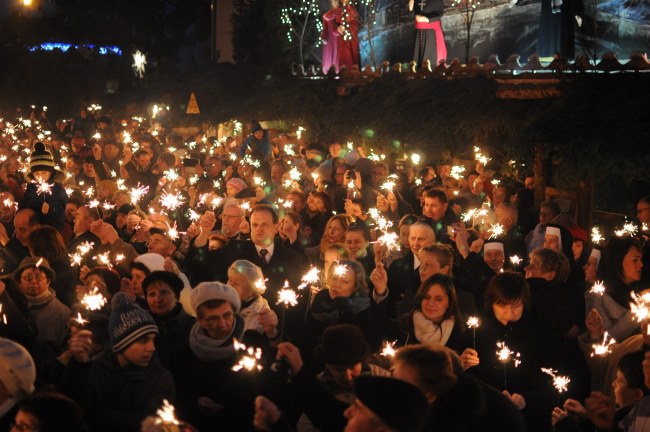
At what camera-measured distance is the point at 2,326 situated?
5656mm

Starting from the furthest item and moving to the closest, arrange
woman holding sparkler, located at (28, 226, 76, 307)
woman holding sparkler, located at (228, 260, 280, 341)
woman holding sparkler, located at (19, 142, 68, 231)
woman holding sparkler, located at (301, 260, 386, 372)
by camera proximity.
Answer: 1. woman holding sparkler, located at (19, 142, 68, 231)
2. woman holding sparkler, located at (28, 226, 76, 307)
3. woman holding sparkler, located at (301, 260, 386, 372)
4. woman holding sparkler, located at (228, 260, 280, 341)

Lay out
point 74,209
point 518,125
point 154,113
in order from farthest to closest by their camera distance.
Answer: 1. point 154,113
2. point 518,125
3. point 74,209

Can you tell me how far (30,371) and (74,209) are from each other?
6124 millimetres

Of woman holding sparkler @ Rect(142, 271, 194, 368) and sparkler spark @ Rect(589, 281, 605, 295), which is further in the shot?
sparkler spark @ Rect(589, 281, 605, 295)

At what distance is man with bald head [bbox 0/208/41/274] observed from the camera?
7.91 meters

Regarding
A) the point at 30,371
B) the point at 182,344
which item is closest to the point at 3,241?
the point at 182,344

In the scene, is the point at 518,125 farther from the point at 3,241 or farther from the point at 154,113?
the point at 154,113

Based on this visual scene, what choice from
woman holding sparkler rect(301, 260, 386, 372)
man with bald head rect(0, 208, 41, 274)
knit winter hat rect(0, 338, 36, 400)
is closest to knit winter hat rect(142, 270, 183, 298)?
woman holding sparkler rect(301, 260, 386, 372)

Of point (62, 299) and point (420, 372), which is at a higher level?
point (420, 372)

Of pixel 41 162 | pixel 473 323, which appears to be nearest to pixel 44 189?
pixel 41 162

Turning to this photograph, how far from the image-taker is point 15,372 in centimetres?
419

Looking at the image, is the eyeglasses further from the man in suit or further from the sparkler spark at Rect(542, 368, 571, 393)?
the sparkler spark at Rect(542, 368, 571, 393)

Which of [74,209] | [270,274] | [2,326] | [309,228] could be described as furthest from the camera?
[74,209]

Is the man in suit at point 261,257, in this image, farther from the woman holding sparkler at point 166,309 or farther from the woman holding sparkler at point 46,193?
the woman holding sparkler at point 46,193
